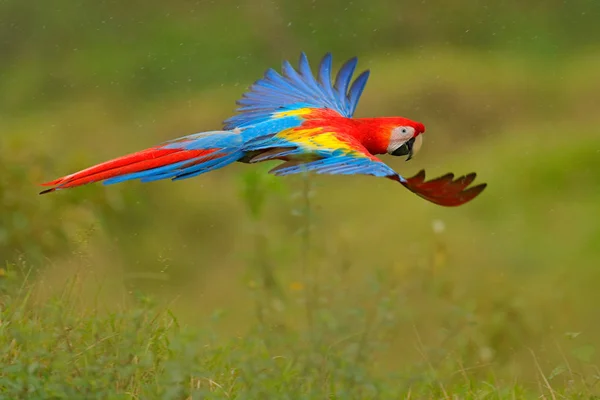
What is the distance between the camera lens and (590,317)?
398 cm

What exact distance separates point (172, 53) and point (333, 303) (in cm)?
A: 454

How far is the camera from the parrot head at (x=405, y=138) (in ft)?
9.64

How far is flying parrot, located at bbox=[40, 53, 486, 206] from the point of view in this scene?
2330mm

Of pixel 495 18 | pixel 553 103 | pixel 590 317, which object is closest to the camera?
pixel 590 317

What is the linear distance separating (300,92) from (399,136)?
0.49m

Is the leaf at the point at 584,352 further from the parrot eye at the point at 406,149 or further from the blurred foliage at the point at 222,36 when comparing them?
the blurred foliage at the point at 222,36

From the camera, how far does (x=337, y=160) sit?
246 cm

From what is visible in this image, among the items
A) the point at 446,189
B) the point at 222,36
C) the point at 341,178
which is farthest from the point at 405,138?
the point at 222,36

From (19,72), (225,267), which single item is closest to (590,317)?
(225,267)

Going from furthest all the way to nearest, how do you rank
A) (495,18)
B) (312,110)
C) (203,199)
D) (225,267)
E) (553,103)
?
1. (495,18)
2. (553,103)
3. (203,199)
4. (225,267)
5. (312,110)

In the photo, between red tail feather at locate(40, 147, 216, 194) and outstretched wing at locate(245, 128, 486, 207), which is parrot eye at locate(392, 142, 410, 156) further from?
red tail feather at locate(40, 147, 216, 194)

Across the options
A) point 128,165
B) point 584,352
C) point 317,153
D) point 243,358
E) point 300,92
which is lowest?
→ point 243,358

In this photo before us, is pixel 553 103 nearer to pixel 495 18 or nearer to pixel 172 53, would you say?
pixel 495 18

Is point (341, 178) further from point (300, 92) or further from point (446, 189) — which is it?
point (446, 189)
